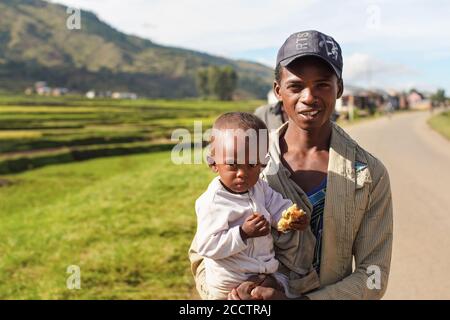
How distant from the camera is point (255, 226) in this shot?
182 cm

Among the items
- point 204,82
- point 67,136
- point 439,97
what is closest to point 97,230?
point 67,136

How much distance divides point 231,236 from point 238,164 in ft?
0.77

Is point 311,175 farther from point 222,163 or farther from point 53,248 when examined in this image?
point 53,248

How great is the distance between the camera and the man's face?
1.92m

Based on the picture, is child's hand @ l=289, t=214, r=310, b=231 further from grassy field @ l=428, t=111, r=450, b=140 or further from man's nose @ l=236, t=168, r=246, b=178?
grassy field @ l=428, t=111, r=450, b=140

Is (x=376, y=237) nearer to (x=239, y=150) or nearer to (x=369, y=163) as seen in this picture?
(x=369, y=163)

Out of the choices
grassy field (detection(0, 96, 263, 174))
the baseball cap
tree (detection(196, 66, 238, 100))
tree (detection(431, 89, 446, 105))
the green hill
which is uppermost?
the green hill

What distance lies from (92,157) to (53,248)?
1701 cm

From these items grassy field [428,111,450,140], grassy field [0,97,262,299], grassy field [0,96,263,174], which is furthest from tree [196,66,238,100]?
grassy field [0,97,262,299]

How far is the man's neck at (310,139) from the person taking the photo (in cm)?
212

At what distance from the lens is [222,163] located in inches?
74.4

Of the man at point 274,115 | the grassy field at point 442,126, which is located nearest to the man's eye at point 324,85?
the man at point 274,115
